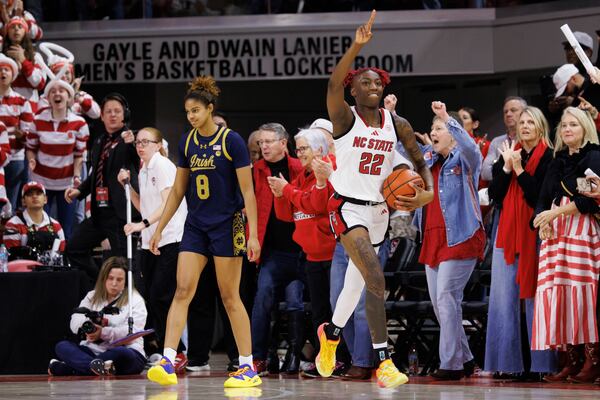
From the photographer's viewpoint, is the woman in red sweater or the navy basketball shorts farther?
the woman in red sweater

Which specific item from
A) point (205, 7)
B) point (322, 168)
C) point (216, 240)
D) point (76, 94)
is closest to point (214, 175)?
point (216, 240)

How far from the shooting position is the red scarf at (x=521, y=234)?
8352 mm

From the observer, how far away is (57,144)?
12414mm

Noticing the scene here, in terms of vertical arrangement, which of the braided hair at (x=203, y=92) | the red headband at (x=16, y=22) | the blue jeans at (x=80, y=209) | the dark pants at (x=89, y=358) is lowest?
the dark pants at (x=89, y=358)

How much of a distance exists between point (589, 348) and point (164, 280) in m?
3.61

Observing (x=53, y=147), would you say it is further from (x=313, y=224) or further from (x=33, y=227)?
(x=313, y=224)

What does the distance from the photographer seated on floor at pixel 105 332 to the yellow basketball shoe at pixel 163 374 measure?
2.09 metres

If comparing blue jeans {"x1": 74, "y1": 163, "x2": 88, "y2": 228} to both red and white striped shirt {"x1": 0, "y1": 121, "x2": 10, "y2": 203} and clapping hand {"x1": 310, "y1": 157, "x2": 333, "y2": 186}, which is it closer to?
red and white striped shirt {"x1": 0, "y1": 121, "x2": 10, "y2": 203}

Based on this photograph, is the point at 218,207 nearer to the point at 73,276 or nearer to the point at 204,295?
the point at 204,295

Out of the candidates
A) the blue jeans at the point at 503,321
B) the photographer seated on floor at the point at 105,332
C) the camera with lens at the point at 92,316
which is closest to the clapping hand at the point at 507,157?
the blue jeans at the point at 503,321

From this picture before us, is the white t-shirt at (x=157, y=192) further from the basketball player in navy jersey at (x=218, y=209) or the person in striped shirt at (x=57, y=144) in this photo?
the person in striped shirt at (x=57, y=144)

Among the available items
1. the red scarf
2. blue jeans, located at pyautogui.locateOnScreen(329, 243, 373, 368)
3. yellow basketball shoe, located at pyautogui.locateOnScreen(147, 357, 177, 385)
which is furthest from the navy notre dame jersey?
the red scarf

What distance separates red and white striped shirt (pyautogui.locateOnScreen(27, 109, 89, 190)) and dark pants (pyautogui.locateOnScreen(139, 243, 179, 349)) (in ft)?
8.60

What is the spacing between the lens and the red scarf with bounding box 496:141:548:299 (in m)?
8.35
